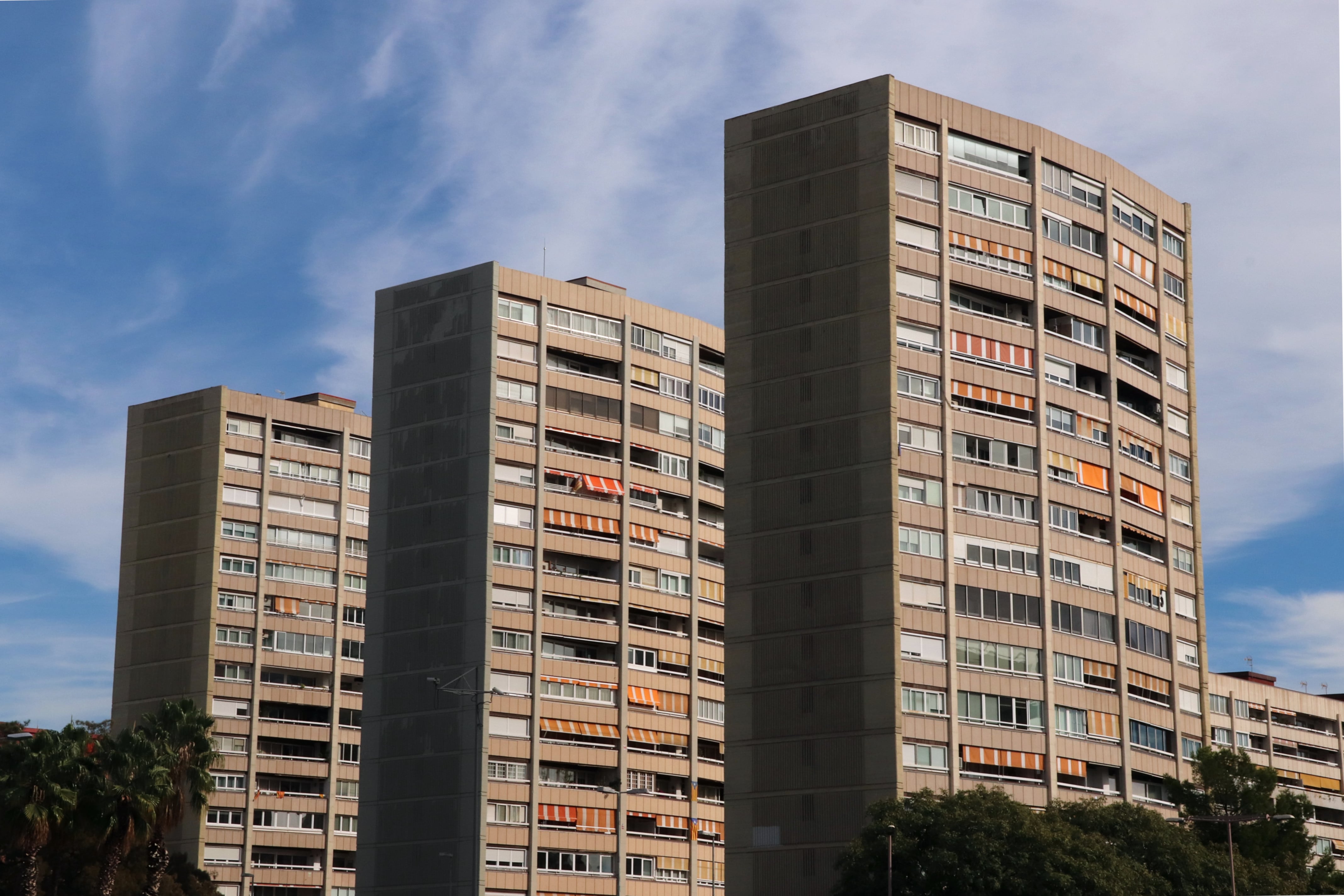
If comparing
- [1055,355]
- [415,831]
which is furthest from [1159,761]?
[415,831]

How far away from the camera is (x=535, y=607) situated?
349 ft

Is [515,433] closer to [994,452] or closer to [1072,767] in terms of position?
[994,452]

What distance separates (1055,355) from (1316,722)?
7664cm

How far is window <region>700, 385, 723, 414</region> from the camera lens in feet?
387

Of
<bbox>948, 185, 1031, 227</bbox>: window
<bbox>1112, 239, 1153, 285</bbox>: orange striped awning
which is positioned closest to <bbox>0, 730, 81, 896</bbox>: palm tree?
<bbox>948, 185, 1031, 227</bbox>: window

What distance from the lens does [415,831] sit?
4102 inches

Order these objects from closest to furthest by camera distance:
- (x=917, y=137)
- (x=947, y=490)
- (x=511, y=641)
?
Answer: (x=947, y=490) → (x=917, y=137) → (x=511, y=641)

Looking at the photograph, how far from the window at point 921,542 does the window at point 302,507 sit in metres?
58.3

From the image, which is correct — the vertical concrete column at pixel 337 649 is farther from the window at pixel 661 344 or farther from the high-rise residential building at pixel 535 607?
the window at pixel 661 344

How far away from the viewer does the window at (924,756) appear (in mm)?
79750

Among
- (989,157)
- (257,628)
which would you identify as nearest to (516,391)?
(257,628)

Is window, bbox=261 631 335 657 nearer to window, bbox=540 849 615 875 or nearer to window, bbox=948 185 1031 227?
window, bbox=540 849 615 875

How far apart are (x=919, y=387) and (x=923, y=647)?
38.6 ft

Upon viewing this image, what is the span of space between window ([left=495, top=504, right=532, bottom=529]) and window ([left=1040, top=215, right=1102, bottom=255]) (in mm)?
34176
